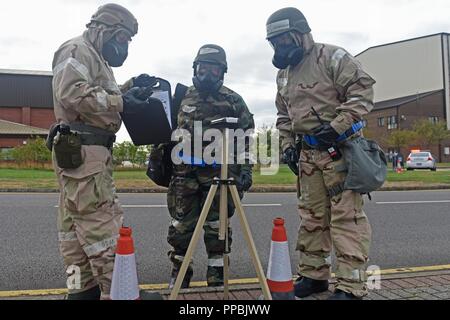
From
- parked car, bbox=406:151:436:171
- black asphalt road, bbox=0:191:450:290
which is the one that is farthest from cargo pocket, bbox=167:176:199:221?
parked car, bbox=406:151:436:171

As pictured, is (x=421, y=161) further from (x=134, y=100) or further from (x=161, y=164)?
(x=134, y=100)

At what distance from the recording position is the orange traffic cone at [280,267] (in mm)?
2688

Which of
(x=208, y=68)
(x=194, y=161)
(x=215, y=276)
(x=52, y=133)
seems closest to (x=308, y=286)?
(x=215, y=276)

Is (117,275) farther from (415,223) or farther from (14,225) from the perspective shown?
(415,223)

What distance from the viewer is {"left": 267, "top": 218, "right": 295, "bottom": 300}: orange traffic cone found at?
2.69m

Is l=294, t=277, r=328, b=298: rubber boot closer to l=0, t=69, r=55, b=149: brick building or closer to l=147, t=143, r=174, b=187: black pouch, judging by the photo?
l=147, t=143, r=174, b=187: black pouch

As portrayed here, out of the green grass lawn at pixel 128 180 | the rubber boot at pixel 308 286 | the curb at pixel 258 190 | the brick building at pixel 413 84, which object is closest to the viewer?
the rubber boot at pixel 308 286

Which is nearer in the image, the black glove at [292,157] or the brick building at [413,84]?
the black glove at [292,157]

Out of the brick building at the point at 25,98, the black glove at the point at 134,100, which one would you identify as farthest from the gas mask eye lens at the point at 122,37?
the brick building at the point at 25,98

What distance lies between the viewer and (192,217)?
3.49 metres

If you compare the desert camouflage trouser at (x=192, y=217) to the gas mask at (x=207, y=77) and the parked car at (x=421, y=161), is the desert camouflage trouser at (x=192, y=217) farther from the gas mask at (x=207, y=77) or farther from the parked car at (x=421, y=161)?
the parked car at (x=421, y=161)

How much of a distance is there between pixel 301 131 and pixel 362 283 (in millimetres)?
1256

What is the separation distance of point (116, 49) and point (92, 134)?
2.11 ft
